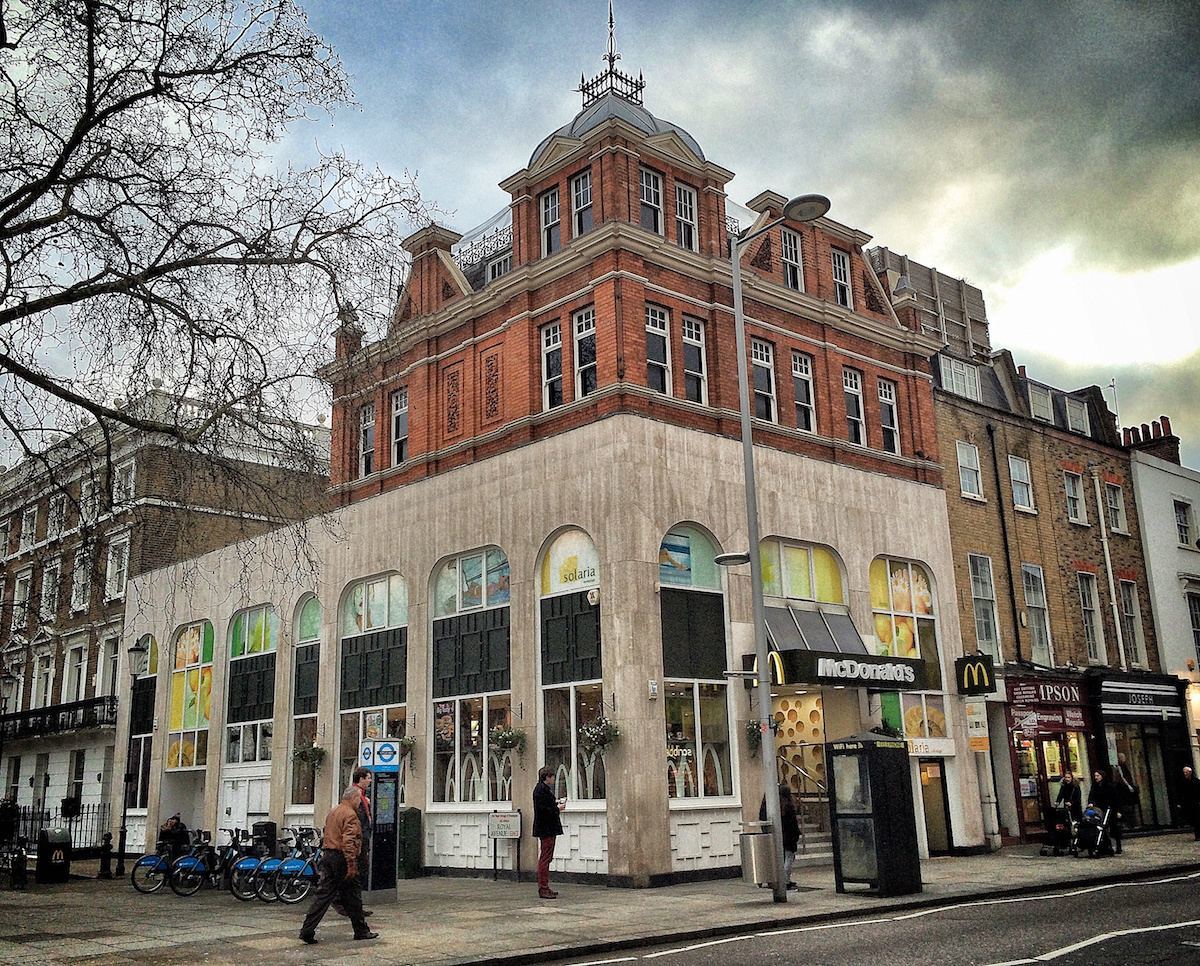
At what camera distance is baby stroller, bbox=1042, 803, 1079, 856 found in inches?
929

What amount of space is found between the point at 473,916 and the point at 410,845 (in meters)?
7.89

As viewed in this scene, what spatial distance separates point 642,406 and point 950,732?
35.5 ft

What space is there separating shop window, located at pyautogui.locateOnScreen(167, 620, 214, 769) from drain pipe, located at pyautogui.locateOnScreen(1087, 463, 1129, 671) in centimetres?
2558

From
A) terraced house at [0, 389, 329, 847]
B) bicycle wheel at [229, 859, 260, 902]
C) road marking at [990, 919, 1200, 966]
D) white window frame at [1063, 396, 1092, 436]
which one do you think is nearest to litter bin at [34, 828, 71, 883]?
terraced house at [0, 389, 329, 847]

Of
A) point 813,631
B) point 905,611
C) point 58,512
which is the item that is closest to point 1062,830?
point 905,611

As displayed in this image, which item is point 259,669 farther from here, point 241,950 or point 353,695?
point 241,950

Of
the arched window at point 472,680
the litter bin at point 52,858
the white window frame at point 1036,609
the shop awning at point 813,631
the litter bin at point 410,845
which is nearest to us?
the shop awning at point 813,631

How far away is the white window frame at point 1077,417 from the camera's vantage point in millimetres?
35281

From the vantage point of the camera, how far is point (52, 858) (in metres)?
23.7

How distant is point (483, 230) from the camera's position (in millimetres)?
28875

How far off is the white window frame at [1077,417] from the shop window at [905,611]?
38.6 ft

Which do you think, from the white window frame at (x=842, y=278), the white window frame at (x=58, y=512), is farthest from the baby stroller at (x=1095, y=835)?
the white window frame at (x=58, y=512)

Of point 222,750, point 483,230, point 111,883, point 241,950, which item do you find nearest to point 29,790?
point 222,750

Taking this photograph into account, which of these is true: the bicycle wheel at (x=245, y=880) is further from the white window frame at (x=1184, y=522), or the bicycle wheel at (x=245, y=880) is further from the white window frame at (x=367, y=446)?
the white window frame at (x=1184, y=522)
